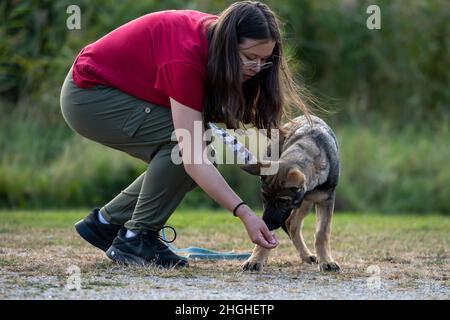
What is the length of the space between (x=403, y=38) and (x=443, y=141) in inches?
94.4

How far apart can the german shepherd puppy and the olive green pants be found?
55cm

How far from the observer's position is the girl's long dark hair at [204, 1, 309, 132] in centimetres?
432

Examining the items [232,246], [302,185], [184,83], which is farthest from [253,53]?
[232,246]

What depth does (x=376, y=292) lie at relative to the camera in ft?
14.0

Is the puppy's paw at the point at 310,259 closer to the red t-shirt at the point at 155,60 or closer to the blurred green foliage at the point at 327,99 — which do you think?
the red t-shirt at the point at 155,60

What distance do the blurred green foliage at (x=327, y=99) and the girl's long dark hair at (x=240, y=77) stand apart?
3395 millimetres

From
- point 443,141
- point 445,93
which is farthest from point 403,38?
point 443,141

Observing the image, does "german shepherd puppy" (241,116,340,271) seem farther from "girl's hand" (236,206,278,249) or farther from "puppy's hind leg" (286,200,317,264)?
"girl's hand" (236,206,278,249)

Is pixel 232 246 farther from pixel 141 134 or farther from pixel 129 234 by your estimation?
pixel 141 134

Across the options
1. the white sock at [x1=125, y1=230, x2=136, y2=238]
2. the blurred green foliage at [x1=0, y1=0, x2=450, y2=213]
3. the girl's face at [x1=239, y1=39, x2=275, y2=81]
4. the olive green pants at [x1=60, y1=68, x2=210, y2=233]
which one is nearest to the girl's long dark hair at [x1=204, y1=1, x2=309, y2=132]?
the girl's face at [x1=239, y1=39, x2=275, y2=81]

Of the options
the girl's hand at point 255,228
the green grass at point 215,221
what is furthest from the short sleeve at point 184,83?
the green grass at point 215,221

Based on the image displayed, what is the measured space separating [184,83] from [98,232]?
4.42 ft

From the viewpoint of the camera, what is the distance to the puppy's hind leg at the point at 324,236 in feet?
17.2
